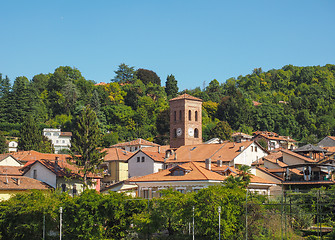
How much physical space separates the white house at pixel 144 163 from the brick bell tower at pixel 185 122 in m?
10.2

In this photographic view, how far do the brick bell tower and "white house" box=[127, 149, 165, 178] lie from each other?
10213 millimetres

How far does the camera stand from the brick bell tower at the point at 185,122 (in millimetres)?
75688

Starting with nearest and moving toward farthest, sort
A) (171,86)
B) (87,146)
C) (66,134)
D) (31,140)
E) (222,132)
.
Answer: (87,146), (31,140), (222,132), (66,134), (171,86)

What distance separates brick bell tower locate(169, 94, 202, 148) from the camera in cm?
7569

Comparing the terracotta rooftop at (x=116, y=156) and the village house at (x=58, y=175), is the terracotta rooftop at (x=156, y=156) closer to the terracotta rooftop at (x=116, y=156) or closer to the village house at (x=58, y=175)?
the terracotta rooftop at (x=116, y=156)

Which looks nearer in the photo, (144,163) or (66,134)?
(144,163)

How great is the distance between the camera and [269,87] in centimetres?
16550

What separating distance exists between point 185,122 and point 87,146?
21.8 metres

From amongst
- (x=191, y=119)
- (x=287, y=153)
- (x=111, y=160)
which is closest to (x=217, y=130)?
(x=191, y=119)

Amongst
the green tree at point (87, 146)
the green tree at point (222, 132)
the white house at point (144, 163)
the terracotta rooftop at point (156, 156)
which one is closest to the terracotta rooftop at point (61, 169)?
the green tree at point (87, 146)

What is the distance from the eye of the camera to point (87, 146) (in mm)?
57531

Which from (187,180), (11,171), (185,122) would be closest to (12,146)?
(185,122)

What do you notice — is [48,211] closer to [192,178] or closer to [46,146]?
[192,178]

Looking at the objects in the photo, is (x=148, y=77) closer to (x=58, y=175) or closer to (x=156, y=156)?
(x=156, y=156)
